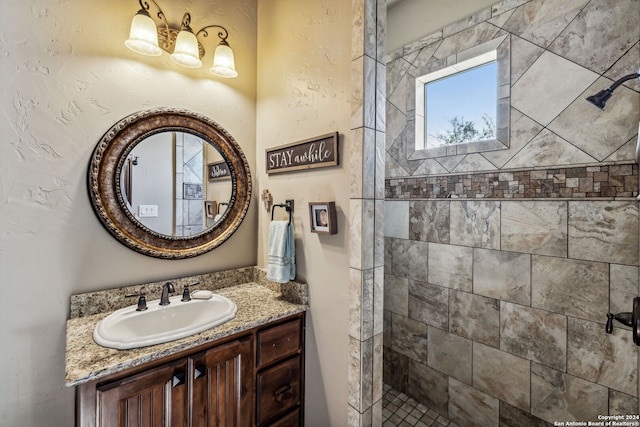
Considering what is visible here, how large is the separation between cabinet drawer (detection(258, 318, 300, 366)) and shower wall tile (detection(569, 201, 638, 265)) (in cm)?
160

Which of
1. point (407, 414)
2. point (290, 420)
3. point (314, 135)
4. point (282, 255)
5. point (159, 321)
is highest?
point (314, 135)

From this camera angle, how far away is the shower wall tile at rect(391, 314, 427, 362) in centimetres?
223

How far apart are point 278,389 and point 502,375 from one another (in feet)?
4.72

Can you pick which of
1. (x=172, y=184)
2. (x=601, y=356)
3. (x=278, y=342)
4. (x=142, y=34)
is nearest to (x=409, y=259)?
(x=601, y=356)

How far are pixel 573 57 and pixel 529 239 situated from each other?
3.40 ft

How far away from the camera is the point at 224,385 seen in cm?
131

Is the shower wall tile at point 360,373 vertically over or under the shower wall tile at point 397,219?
under

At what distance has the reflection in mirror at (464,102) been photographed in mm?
1832

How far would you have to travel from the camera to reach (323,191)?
5.05ft

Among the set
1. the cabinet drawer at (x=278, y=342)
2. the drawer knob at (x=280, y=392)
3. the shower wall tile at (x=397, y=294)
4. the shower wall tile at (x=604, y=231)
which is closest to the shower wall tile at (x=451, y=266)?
the shower wall tile at (x=397, y=294)

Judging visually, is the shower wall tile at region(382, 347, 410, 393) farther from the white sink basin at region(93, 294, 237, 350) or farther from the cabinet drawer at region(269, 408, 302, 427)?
the white sink basin at region(93, 294, 237, 350)

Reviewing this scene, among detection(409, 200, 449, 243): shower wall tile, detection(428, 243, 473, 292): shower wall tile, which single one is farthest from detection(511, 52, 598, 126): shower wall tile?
detection(428, 243, 473, 292): shower wall tile

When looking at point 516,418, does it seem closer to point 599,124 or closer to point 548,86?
point 599,124

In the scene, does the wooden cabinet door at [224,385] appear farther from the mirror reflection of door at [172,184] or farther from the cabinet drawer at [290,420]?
the mirror reflection of door at [172,184]
